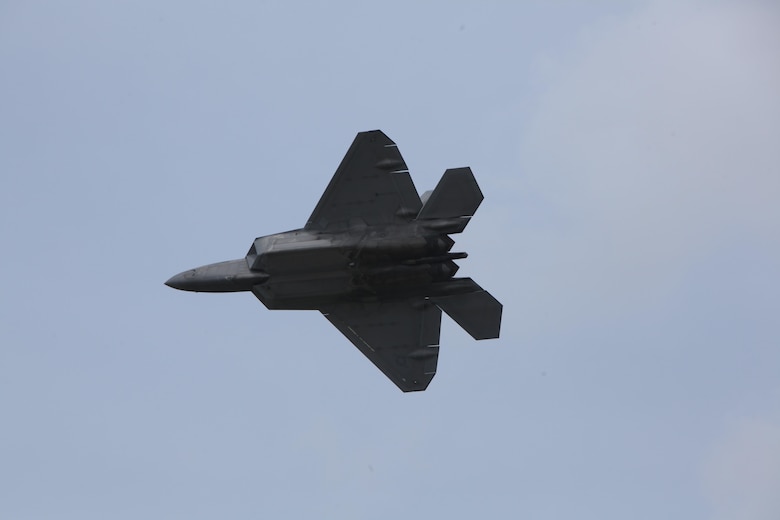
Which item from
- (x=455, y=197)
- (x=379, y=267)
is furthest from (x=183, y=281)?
(x=455, y=197)

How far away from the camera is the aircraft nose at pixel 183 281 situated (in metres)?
51.5

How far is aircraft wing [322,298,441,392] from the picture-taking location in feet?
170

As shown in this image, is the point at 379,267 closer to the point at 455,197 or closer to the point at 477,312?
the point at 455,197

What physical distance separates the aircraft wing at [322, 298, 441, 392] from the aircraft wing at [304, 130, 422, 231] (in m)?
3.23

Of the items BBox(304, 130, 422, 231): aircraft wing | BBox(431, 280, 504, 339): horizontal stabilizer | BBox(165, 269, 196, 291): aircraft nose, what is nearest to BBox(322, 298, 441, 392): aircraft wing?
BBox(431, 280, 504, 339): horizontal stabilizer

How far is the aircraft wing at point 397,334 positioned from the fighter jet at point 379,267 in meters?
0.04

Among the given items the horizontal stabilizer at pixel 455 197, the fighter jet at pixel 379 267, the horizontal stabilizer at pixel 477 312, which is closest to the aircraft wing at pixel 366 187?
the fighter jet at pixel 379 267

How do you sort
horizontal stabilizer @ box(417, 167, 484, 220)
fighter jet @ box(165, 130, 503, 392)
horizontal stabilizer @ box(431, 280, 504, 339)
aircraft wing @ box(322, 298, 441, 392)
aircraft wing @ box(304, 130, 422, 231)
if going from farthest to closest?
aircraft wing @ box(322, 298, 441, 392), horizontal stabilizer @ box(431, 280, 504, 339), aircraft wing @ box(304, 130, 422, 231), fighter jet @ box(165, 130, 503, 392), horizontal stabilizer @ box(417, 167, 484, 220)

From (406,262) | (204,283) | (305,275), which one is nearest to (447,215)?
(406,262)

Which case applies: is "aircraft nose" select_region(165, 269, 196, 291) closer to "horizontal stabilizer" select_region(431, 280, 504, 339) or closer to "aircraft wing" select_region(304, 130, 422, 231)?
"aircraft wing" select_region(304, 130, 422, 231)

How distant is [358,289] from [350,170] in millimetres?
4191

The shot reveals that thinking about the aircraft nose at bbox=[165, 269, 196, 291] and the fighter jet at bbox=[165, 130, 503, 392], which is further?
the aircraft nose at bbox=[165, 269, 196, 291]

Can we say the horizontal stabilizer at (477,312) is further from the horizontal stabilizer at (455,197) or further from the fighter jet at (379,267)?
the horizontal stabilizer at (455,197)

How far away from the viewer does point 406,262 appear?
5000cm
